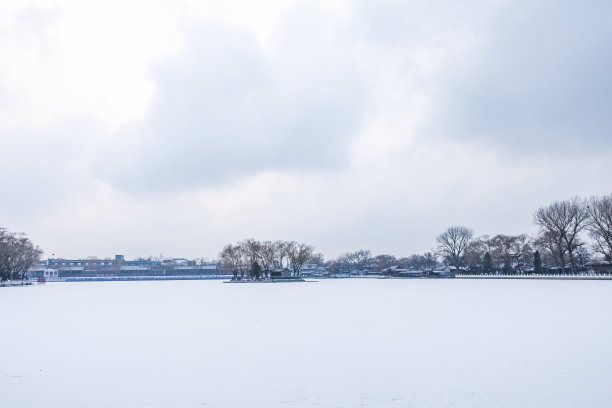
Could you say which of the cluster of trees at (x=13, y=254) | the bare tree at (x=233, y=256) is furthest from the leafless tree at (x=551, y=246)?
the cluster of trees at (x=13, y=254)

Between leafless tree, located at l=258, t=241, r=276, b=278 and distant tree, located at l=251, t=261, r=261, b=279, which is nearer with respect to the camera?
distant tree, located at l=251, t=261, r=261, b=279

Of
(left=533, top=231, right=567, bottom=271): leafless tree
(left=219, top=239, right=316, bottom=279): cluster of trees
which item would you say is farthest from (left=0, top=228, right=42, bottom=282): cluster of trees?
(left=533, top=231, right=567, bottom=271): leafless tree

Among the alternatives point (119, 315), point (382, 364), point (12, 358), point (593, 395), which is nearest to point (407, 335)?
point (382, 364)

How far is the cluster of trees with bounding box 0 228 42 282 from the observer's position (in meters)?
99.5

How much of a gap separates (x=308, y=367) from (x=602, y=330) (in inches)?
502

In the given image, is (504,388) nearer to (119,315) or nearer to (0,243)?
(119,315)

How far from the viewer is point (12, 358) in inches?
635

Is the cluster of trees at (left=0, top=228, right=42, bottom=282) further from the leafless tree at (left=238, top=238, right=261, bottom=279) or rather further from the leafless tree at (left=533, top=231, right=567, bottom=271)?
the leafless tree at (left=533, top=231, right=567, bottom=271)

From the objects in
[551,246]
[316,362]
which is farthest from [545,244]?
[316,362]

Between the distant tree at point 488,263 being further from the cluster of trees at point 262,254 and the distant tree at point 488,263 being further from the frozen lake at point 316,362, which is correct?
the frozen lake at point 316,362

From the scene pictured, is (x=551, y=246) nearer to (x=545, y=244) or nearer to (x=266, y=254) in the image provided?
(x=545, y=244)

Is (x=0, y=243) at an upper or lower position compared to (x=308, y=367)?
upper

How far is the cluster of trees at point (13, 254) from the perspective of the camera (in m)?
99.5

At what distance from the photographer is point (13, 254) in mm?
104500
